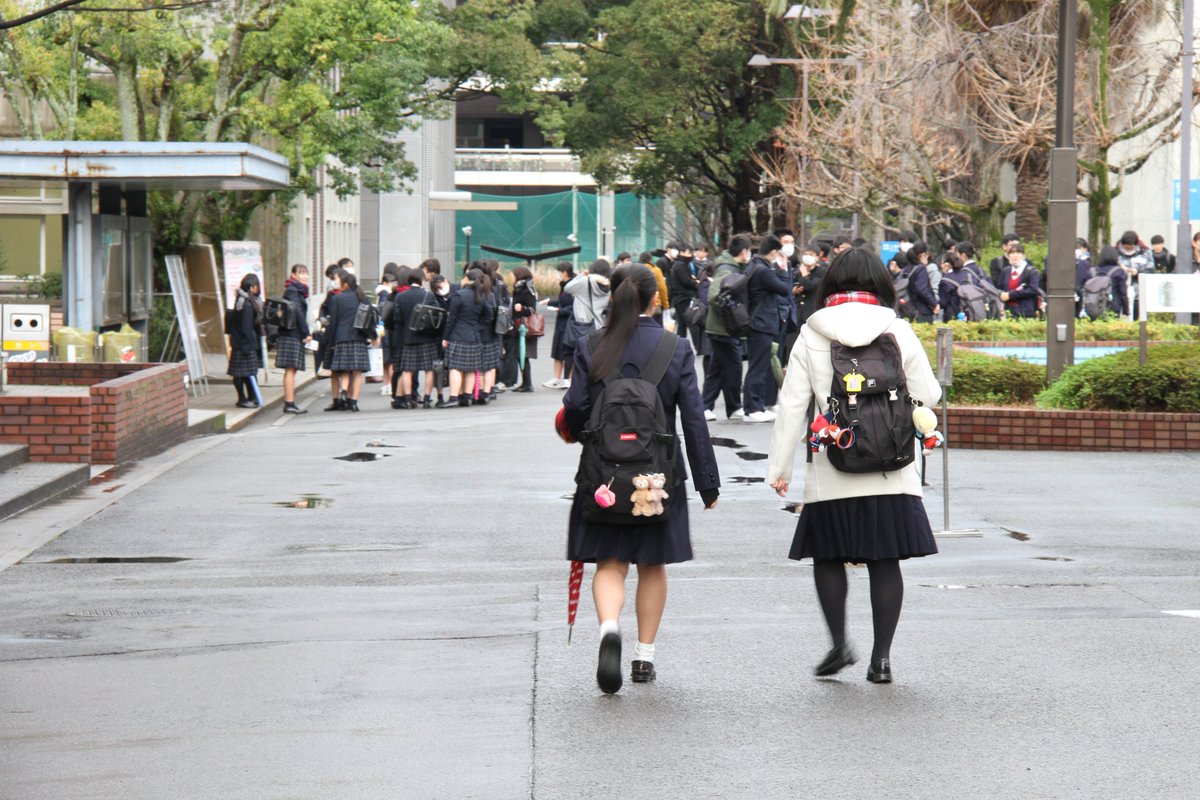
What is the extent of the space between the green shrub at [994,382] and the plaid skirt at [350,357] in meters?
7.76

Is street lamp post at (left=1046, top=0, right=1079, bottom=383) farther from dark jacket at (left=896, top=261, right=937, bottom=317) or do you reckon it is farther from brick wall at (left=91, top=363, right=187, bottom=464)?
brick wall at (left=91, top=363, right=187, bottom=464)

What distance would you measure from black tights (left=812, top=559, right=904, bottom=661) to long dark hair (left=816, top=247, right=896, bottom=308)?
977mm

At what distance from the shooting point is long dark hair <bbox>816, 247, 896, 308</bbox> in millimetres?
6738

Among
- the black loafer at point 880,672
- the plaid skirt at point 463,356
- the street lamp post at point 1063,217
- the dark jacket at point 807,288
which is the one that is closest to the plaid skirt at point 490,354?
the plaid skirt at point 463,356

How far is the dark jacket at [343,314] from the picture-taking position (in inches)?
841

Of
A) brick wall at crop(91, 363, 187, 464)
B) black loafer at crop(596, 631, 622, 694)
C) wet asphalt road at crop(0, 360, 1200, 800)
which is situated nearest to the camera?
wet asphalt road at crop(0, 360, 1200, 800)

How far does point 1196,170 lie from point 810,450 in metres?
28.0

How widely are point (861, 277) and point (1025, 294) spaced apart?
16019 millimetres

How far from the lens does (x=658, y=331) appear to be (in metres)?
6.78

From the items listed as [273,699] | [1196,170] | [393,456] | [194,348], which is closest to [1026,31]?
[1196,170]

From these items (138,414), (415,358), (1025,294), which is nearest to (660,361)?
(138,414)

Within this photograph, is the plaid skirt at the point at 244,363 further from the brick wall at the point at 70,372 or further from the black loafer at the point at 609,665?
the black loafer at the point at 609,665

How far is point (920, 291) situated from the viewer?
21.7 m

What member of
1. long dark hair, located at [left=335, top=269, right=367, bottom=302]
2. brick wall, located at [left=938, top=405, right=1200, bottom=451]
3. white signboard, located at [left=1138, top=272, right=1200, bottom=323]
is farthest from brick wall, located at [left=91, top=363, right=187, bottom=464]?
white signboard, located at [left=1138, top=272, right=1200, bottom=323]
